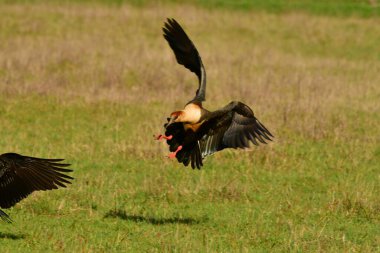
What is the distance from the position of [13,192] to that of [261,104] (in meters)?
9.14

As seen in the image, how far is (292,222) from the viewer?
29.6 ft

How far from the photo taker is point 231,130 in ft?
28.5

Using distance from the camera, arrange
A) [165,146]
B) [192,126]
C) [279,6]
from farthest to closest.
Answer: [279,6], [165,146], [192,126]

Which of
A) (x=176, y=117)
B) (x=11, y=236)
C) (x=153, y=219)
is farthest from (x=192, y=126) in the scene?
(x=11, y=236)

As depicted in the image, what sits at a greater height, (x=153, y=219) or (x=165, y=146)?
(x=165, y=146)

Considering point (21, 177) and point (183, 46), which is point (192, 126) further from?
point (21, 177)

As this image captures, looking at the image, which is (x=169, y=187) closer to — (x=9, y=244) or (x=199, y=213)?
(x=199, y=213)

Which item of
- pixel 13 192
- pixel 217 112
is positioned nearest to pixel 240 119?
pixel 217 112

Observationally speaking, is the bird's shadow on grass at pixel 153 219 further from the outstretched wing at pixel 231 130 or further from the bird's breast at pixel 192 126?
the bird's breast at pixel 192 126

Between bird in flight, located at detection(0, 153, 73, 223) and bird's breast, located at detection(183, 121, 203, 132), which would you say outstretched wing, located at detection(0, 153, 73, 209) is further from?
bird's breast, located at detection(183, 121, 203, 132)

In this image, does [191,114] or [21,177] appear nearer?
[21,177]

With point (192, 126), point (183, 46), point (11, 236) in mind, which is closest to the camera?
point (11, 236)

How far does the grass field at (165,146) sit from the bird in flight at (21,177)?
1.71ft

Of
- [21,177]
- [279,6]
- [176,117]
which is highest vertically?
[279,6]
